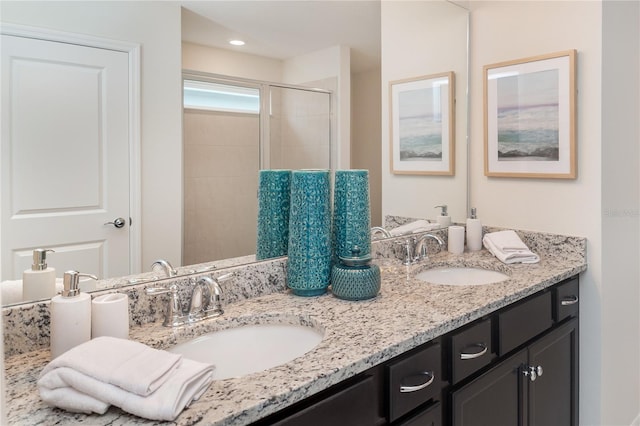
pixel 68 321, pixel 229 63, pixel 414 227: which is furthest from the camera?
pixel 414 227

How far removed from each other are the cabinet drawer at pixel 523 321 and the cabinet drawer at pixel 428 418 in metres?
0.37

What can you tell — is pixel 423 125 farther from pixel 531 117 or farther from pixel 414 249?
pixel 414 249

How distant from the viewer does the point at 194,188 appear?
51.0 inches

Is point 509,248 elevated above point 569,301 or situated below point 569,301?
above

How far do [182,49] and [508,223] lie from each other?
1.67m

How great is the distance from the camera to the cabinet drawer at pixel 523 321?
1444mm

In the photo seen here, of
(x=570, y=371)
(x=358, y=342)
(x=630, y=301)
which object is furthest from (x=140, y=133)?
(x=630, y=301)

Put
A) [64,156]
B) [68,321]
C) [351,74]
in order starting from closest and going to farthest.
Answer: [68,321] → [64,156] → [351,74]

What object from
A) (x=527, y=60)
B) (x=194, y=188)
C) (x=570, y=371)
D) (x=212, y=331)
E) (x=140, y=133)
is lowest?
(x=570, y=371)

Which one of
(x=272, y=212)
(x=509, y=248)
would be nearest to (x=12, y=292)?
(x=272, y=212)

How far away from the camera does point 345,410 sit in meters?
0.94

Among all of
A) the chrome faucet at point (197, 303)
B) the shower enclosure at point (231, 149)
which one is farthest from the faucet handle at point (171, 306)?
the shower enclosure at point (231, 149)

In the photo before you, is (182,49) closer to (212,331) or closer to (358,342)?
(212,331)

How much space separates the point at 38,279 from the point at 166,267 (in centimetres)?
32
